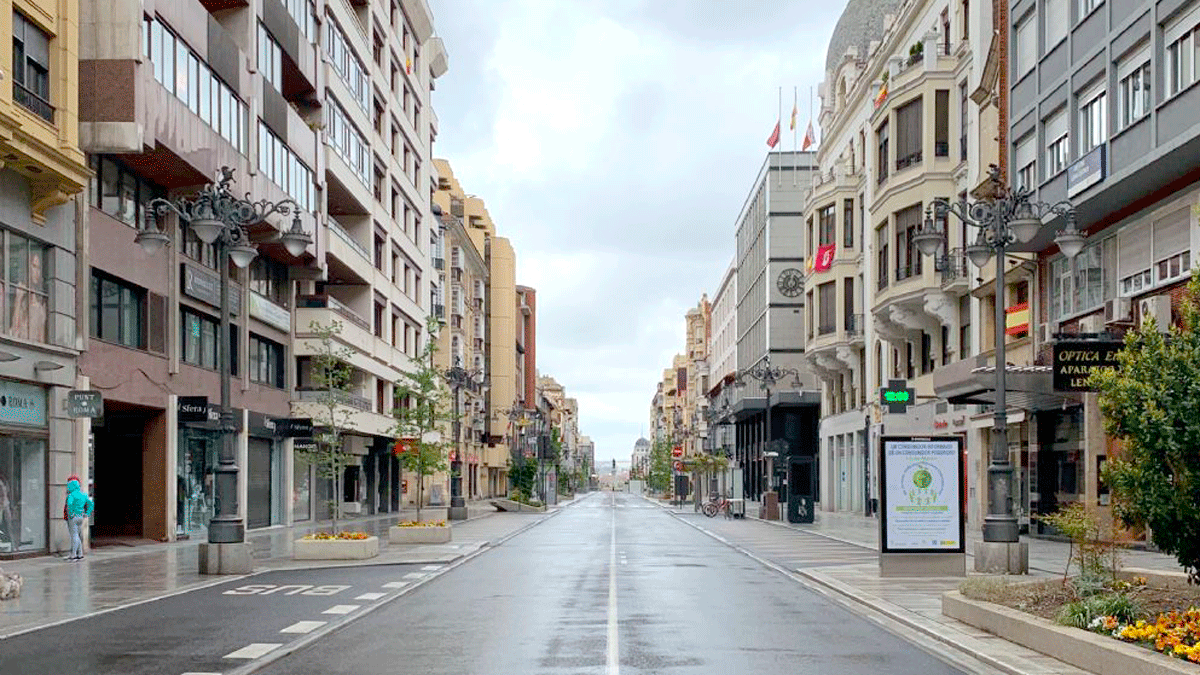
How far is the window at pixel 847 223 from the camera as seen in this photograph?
219 feet

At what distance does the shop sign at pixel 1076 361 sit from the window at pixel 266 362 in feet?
91.6

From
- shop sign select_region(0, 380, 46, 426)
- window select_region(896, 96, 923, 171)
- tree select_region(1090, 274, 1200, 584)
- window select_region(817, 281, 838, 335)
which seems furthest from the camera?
window select_region(817, 281, 838, 335)

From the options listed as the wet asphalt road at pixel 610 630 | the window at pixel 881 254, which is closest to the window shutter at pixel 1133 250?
the wet asphalt road at pixel 610 630

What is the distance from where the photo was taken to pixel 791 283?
87812mm

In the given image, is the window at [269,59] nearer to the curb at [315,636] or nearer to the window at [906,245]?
the curb at [315,636]

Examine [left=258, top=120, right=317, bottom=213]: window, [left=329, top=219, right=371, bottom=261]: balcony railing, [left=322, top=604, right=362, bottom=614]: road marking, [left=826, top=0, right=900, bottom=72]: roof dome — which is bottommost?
[left=322, top=604, right=362, bottom=614]: road marking

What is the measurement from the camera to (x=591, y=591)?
853 inches

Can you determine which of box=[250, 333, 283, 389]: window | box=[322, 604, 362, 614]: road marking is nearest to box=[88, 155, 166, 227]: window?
box=[250, 333, 283, 389]: window

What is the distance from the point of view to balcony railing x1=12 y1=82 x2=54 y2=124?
2759cm

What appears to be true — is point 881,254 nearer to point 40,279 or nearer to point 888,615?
point 40,279

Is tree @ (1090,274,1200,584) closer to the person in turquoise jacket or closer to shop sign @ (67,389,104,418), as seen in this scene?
the person in turquoise jacket

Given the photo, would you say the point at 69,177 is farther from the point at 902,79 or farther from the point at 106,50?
the point at 902,79

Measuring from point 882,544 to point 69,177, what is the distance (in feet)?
60.6

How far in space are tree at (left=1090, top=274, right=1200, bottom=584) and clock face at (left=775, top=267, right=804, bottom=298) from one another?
7417cm
